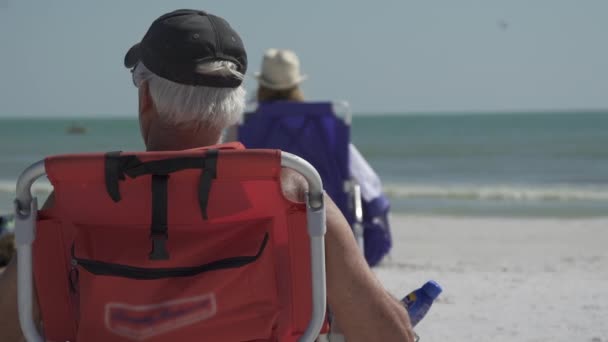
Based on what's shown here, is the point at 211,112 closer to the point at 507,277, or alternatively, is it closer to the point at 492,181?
the point at 507,277

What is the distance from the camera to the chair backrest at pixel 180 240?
69.4 inches

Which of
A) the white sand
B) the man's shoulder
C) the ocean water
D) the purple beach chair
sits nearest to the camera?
the man's shoulder

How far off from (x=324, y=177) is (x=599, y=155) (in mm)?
28082

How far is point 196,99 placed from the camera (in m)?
1.93

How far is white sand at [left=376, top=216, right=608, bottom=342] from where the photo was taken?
4379mm

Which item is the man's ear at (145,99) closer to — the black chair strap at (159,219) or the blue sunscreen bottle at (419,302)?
the black chair strap at (159,219)

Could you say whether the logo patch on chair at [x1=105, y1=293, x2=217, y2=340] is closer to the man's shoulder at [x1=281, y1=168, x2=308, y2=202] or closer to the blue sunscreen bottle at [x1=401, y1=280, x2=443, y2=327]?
the man's shoulder at [x1=281, y1=168, x2=308, y2=202]

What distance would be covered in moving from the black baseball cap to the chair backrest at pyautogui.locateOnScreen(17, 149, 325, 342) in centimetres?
24

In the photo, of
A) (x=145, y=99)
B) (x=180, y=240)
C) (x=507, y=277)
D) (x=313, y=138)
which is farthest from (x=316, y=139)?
(x=180, y=240)

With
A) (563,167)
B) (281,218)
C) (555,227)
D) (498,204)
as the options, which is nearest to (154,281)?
(281,218)

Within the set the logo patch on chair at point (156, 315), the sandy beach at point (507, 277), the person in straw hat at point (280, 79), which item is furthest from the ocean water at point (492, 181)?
the logo patch on chair at point (156, 315)

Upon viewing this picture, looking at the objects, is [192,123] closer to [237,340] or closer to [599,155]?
[237,340]

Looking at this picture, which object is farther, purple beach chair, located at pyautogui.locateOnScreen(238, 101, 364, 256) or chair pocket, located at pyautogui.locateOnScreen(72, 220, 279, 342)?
purple beach chair, located at pyautogui.locateOnScreen(238, 101, 364, 256)

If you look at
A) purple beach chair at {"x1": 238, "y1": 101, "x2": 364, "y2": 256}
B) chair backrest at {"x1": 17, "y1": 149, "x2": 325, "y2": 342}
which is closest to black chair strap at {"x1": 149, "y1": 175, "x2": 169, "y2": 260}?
chair backrest at {"x1": 17, "y1": 149, "x2": 325, "y2": 342}
